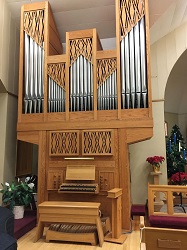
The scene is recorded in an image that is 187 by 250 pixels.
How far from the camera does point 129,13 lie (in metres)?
4.89

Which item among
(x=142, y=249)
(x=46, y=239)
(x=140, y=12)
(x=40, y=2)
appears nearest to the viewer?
(x=142, y=249)

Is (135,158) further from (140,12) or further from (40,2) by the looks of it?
(40,2)

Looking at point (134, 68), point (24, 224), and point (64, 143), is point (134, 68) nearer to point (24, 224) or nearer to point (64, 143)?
point (64, 143)

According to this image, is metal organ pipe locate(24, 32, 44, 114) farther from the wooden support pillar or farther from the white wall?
the wooden support pillar

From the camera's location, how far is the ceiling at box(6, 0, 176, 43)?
527 centimetres

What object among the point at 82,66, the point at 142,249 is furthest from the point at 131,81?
the point at 142,249

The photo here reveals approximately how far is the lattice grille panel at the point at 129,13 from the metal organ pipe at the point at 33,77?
1730mm

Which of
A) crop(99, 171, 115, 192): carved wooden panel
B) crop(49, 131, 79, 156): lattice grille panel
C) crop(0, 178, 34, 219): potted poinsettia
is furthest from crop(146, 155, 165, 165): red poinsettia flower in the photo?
crop(0, 178, 34, 219): potted poinsettia

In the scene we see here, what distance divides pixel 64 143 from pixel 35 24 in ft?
8.58

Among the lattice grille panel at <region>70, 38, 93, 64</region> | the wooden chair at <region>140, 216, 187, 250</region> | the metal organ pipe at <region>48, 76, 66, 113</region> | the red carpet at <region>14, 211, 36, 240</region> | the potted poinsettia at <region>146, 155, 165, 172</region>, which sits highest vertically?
the lattice grille panel at <region>70, 38, 93, 64</region>

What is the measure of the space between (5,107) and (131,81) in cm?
268

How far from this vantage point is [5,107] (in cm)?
525

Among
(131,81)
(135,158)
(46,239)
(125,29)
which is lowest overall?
(46,239)

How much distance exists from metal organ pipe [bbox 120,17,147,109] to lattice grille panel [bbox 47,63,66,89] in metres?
1.18
